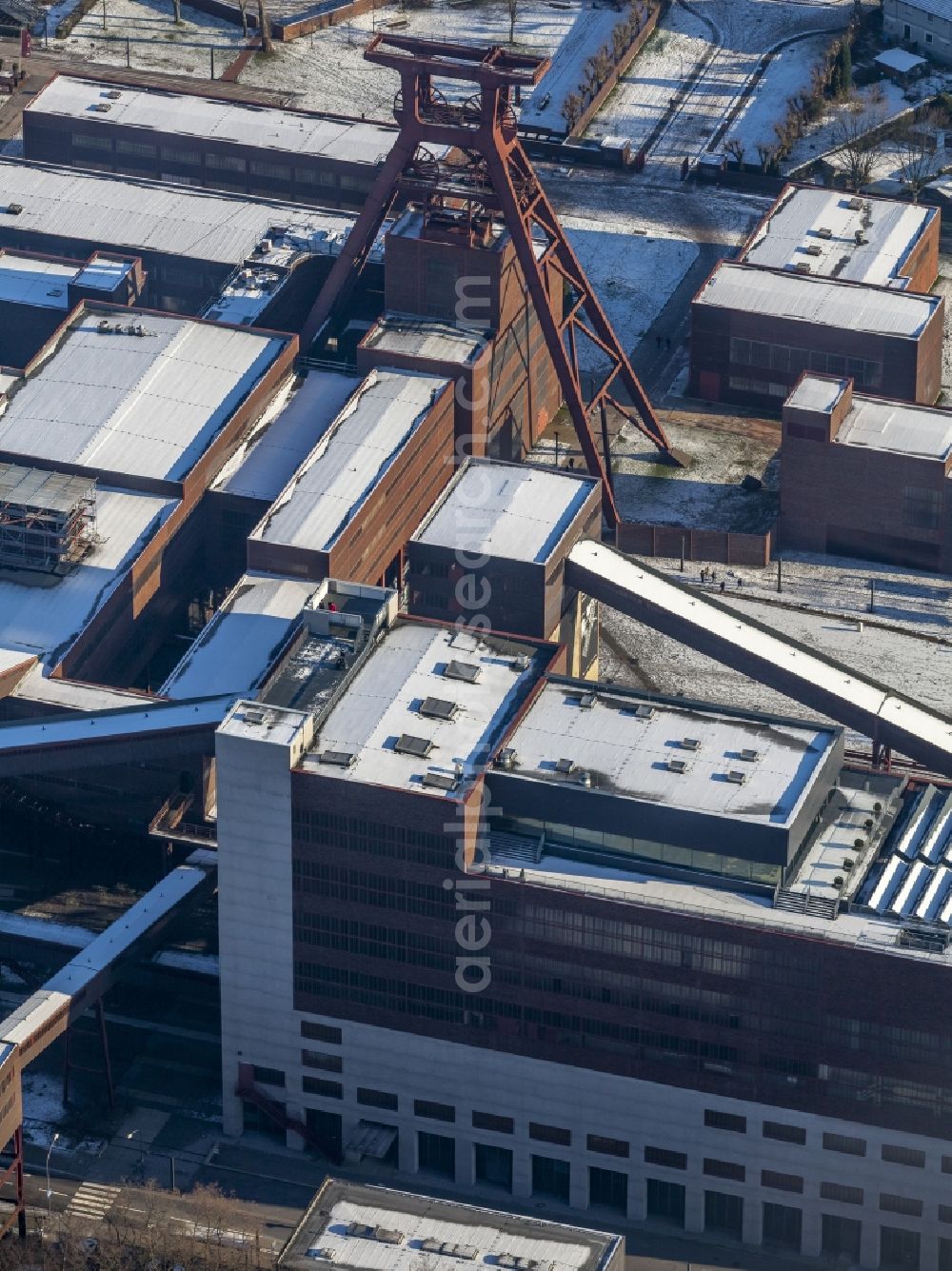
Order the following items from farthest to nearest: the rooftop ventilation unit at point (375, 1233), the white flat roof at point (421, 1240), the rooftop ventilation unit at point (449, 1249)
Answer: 1. the rooftop ventilation unit at point (375, 1233)
2. the rooftop ventilation unit at point (449, 1249)
3. the white flat roof at point (421, 1240)

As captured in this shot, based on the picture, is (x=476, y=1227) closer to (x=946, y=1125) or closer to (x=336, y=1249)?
(x=336, y=1249)

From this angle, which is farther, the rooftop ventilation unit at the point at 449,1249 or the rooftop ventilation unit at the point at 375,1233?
the rooftop ventilation unit at the point at 375,1233

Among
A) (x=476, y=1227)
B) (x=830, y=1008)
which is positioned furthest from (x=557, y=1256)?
(x=830, y=1008)

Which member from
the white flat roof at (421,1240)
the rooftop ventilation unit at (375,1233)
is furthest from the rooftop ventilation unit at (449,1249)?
the rooftop ventilation unit at (375,1233)

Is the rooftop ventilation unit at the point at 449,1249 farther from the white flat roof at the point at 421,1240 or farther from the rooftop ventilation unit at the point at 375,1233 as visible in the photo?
the rooftop ventilation unit at the point at 375,1233

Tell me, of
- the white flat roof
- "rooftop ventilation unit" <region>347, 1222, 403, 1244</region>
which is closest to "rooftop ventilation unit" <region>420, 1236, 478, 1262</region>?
the white flat roof
